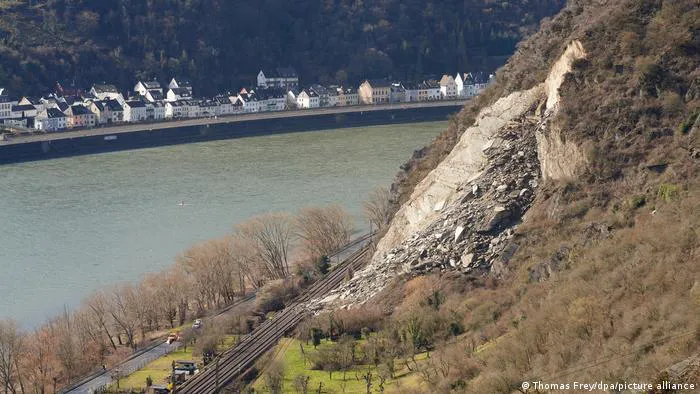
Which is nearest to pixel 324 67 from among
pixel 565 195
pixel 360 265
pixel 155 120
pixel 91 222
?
pixel 155 120

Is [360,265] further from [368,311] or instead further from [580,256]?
[580,256]

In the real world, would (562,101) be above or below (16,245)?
above

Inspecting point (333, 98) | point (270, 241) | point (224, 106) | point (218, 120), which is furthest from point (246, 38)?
point (270, 241)

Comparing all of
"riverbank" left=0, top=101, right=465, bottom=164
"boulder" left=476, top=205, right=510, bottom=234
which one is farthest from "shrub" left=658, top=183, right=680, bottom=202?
"riverbank" left=0, top=101, right=465, bottom=164

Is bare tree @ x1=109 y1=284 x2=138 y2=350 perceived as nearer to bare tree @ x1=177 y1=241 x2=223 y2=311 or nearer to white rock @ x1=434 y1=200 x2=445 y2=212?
bare tree @ x1=177 y1=241 x2=223 y2=311

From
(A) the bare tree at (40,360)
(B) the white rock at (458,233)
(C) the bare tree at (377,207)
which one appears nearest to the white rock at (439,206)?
(B) the white rock at (458,233)
